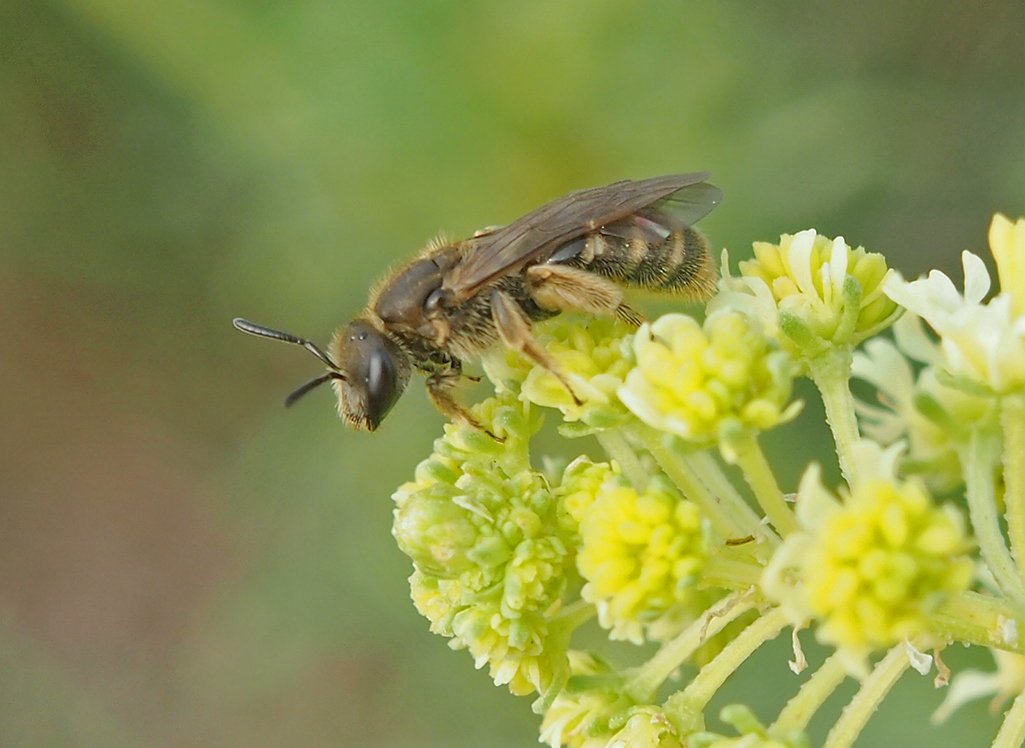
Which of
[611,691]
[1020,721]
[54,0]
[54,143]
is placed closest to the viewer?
[1020,721]

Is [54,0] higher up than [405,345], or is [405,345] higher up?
[54,0]

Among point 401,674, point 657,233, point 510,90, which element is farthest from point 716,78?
point 401,674

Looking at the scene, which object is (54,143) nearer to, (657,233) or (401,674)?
(401,674)

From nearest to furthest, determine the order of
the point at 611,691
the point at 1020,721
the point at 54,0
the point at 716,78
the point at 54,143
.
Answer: the point at 1020,721 → the point at 611,691 → the point at 716,78 → the point at 54,0 → the point at 54,143

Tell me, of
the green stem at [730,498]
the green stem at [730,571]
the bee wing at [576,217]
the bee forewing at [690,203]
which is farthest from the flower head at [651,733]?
the bee forewing at [690,203]

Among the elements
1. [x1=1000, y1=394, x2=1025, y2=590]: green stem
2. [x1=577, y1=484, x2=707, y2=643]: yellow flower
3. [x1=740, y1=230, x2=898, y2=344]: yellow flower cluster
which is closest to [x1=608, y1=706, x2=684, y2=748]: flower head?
[x1=577, y1=484, x2=707, y2=643]: yellow flower

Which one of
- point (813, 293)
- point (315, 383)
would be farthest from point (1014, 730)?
→ point (315, 383)

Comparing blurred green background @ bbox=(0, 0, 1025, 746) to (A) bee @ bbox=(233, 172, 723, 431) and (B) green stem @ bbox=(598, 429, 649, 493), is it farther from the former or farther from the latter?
(B) green stem @ bbox=(598, 429, 649, 493)

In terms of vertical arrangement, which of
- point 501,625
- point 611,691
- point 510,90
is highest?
point 510,90
